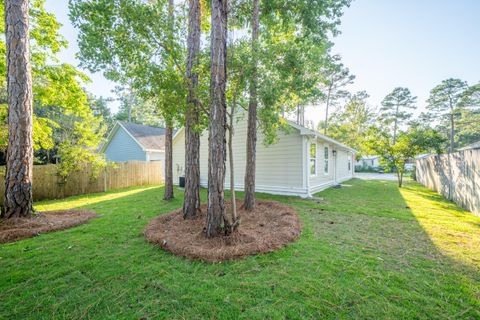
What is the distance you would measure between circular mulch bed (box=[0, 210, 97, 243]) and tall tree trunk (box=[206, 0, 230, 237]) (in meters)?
3.93

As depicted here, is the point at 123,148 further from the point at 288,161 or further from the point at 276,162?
the point at 288,161

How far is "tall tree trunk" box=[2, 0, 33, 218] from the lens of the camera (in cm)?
477

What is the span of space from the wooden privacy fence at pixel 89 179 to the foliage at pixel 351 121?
2352 cm

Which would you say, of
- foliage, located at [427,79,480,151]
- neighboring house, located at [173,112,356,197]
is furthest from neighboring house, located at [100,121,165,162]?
foliage, located at [427,79,480,151]

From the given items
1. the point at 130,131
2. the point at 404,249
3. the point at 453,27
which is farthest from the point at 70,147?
the point at 453,27

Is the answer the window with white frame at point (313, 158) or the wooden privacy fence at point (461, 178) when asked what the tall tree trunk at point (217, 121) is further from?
the window with white frame at point (313, 158)

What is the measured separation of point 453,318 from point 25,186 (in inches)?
312

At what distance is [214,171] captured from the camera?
150 inches

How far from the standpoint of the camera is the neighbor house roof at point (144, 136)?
16231mm

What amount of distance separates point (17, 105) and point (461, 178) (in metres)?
13.0

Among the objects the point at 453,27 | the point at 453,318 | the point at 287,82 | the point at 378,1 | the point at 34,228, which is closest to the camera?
the point at 453,318

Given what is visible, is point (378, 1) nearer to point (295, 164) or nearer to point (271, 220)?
point (295, 164)

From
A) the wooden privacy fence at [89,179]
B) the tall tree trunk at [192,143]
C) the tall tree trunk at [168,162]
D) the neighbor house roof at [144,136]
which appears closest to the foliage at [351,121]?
the neighbor house roof at [144,136]

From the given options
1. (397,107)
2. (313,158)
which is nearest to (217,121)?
(313,158)
